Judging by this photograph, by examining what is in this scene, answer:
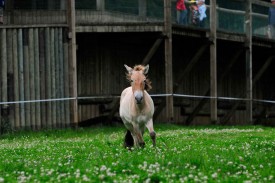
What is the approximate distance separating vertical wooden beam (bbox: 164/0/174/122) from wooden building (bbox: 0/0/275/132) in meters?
0.03

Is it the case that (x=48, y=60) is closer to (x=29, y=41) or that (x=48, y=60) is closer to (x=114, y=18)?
(x=29, y=41)

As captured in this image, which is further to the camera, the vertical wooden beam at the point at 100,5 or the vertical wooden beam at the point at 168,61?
the vertical wooden beam at the point at 100,5

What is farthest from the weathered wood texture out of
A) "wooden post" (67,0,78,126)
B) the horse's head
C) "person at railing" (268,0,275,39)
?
"person at railing" (268,0,275,39)

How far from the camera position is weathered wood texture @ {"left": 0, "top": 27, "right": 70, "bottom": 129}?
25.1 m

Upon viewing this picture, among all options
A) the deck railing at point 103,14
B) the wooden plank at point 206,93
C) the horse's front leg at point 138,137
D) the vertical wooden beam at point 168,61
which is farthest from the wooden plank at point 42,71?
the horse's front leg at point 138,137

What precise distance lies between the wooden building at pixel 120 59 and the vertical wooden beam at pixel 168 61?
0.11 ft

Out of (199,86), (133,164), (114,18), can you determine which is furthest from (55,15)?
(133,164)

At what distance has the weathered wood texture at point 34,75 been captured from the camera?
25109mm

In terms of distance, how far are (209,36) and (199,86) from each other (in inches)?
147

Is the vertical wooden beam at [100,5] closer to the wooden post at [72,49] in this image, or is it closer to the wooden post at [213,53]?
the wooden post at [72,49]

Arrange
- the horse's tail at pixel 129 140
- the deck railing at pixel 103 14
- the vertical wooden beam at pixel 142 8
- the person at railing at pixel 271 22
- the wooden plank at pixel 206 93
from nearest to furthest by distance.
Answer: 1. the horse's tail at pixel 129 140
2. the deck railing at pixel 103 14
3. the vertical wooden beam at pixel 142 8
4. the wooden plank at pixel 206 93
5. the person at railing at pixel 271 22

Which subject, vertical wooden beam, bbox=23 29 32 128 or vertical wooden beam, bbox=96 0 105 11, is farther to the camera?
vertical wooden beam, bbox=96 0 105 11

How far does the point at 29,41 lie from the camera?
25391 mm

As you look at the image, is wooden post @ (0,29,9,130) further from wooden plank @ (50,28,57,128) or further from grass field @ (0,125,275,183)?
grass field @ (0,125,275,183)
